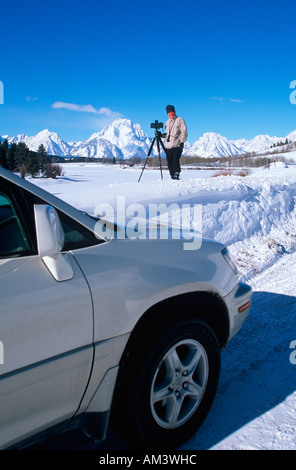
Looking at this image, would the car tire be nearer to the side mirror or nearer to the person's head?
the side mirror

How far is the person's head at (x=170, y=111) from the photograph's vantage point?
9344 millimetres

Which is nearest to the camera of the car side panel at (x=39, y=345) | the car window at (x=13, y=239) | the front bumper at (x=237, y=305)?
the car side panel at (x=39, y=345)

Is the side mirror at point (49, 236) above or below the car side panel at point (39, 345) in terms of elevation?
above

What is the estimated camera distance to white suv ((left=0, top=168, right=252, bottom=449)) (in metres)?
1.28

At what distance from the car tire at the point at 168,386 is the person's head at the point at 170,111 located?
851cm

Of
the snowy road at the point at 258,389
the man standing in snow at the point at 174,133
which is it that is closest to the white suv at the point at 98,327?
the snowy road at the point at 258,389

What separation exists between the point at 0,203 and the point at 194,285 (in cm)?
126

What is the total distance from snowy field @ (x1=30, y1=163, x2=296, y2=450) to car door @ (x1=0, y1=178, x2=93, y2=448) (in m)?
0.79

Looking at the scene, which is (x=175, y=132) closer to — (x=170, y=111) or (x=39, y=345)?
(x=170, y=111)

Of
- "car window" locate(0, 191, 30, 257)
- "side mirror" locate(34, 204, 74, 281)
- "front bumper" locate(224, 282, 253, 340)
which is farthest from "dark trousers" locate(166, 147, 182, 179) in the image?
"side mirror" locate(34, 204, 74, 281)

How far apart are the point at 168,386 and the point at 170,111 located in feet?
28.9

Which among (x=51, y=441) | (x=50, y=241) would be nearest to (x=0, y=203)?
(x=50, y=241)

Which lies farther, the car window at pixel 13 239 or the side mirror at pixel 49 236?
the car window at pixel 13 239

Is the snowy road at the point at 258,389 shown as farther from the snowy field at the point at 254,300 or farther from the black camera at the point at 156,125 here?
the black camera at the point at 156,125
